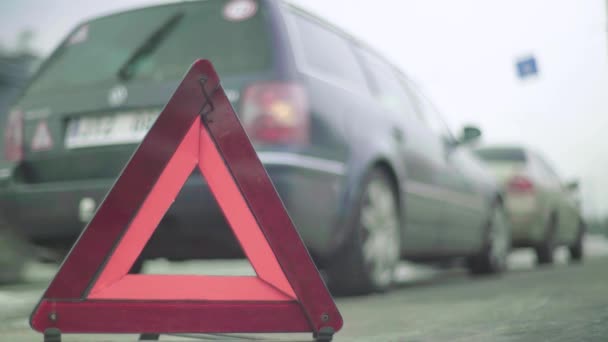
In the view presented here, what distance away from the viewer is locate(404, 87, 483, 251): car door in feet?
20.4

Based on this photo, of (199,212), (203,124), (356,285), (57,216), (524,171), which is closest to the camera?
(203,124)

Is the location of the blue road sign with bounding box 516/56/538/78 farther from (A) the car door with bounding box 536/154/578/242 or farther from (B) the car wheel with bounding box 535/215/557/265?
(B) the car wheel with bounding box 535/215/557/265

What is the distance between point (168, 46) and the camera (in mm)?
4398

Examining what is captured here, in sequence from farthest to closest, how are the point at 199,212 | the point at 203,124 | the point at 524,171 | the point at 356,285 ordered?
the point at 524,171, the point at 356,285, the point at 199,212, the point at 203,124

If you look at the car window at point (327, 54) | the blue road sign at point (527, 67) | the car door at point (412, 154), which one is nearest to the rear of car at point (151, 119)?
the car window at point (327, 54)

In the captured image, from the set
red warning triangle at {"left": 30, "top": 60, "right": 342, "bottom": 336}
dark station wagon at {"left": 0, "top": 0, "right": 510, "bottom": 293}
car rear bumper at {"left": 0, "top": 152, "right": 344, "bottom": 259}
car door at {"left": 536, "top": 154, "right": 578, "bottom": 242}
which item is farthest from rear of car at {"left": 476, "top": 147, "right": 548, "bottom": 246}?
red warning triangle at {"left": 30, "top": 60, "right": 342, "bottom": 336}

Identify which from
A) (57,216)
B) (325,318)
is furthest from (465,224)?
(325,318)

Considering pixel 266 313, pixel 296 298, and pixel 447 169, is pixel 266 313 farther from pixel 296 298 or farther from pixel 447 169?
pixel 447 169

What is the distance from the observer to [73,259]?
2.35 m

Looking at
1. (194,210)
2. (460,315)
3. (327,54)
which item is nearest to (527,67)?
Result: (327,54)

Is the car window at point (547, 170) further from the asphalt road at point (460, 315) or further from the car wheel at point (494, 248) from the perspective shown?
the asphalt road at point (460, 315)

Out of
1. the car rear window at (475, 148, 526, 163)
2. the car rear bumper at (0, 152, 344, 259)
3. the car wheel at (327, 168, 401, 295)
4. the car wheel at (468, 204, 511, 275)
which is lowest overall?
the car wheel at (468, 204, 511, 275)

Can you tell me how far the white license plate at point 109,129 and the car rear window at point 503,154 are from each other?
6.54m

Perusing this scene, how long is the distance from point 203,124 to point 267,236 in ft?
1.36
